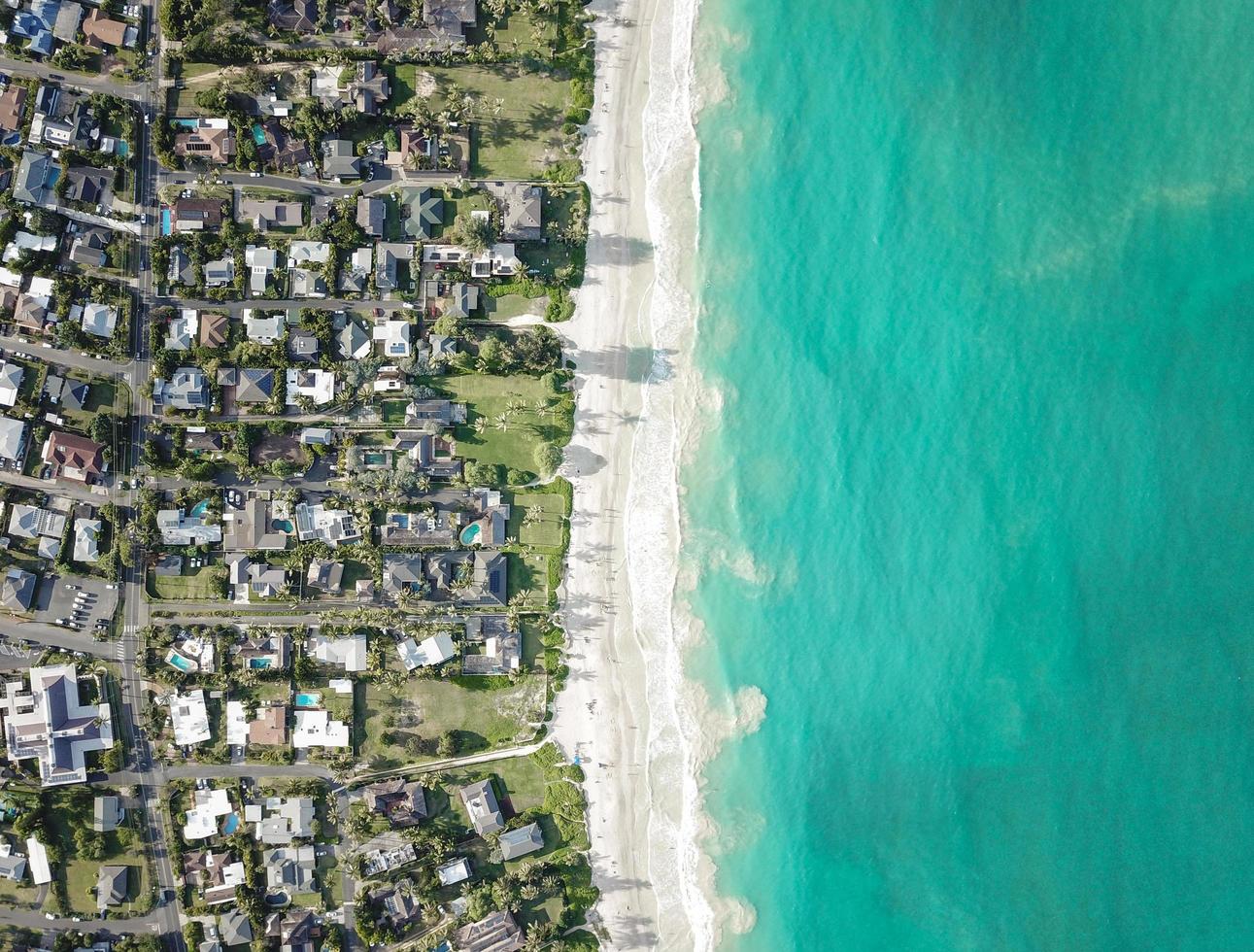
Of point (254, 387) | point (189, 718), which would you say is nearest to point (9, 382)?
point (254, 387)

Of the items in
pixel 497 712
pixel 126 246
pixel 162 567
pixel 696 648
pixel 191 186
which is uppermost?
pixel 191 186

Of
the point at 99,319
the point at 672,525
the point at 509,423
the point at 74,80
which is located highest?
the point at 74,80

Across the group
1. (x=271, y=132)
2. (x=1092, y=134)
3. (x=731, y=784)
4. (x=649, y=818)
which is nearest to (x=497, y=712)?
(x=649, y=818)

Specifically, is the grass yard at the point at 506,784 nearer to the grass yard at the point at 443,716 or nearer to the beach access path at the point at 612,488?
the grass yard at the point at 443,716

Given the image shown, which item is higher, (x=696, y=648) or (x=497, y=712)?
(x=696, y=648)

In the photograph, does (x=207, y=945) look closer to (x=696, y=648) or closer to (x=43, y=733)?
(x=43, y=733)

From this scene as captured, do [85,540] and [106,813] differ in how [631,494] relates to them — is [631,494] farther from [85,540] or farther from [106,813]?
[106,813]
